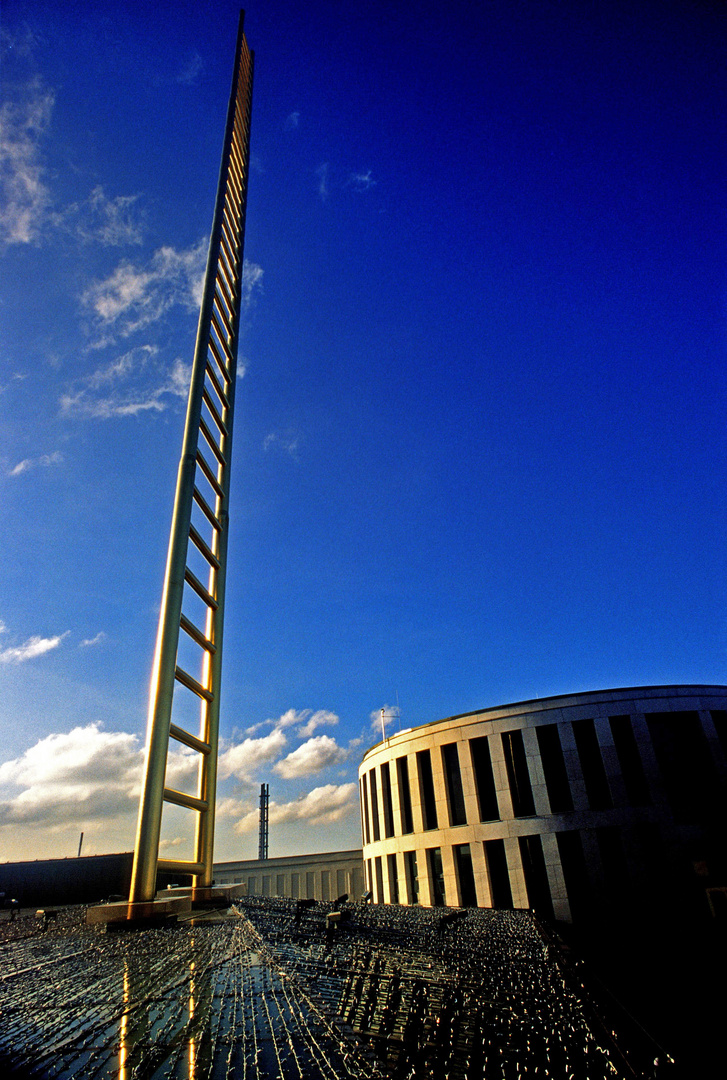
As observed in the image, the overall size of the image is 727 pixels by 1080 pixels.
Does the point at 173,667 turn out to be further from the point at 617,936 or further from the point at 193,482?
the point at 617,936

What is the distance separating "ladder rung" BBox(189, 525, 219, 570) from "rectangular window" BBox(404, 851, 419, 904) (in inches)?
1033

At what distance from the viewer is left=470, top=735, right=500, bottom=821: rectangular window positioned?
3109cm

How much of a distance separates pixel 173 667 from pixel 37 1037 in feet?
32.6

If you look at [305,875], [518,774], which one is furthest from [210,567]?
[305,875]

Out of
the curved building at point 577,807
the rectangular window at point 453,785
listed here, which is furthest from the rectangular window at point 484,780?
the rectangular window at point 453,785

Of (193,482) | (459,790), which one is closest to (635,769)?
(459,790)

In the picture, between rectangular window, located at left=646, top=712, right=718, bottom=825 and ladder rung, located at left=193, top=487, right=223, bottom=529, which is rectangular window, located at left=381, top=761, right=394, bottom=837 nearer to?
rectangular window, located at left=646, top=712, right=718, bottom=825

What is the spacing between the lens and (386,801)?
123ft

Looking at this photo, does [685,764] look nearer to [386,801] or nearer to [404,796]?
[404,796]

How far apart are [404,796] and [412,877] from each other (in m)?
4.53

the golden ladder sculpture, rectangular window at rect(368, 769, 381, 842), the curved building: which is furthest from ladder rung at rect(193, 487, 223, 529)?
rectangular window at rect(368, 769, 381, 842)

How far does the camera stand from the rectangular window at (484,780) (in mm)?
31094

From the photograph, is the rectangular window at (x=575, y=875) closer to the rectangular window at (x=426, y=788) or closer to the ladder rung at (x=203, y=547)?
the rectangular window at (x=426, y=788)

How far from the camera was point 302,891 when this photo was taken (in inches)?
2148
